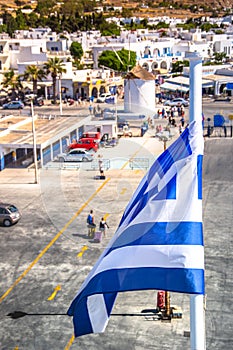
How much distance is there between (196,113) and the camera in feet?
25.5

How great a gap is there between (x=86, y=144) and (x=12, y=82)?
24.3 m

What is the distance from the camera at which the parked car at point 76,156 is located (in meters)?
36.2

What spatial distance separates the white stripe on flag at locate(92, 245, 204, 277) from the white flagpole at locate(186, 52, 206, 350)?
1.21 ft

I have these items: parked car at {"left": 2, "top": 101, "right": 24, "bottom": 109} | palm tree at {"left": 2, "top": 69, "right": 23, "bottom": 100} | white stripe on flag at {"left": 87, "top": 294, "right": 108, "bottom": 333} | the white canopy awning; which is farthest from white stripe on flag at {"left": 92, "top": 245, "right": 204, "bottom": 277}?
the white canopy awning

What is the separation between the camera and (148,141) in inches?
1647

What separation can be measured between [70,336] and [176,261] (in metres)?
9.37

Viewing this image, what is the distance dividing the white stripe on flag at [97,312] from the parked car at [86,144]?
3176cm

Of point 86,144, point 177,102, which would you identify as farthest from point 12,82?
point 86,144

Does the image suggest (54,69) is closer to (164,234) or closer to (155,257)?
(164,234)

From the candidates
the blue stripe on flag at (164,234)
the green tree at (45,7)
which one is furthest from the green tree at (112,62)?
the green tree at (45,7)

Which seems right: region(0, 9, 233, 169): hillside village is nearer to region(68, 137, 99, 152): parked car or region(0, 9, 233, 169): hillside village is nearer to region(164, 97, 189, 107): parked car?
region(68, 137, 99, 152): parked car

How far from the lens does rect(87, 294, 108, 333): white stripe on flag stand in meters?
7.22

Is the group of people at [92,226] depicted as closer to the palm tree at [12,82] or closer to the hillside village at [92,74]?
the hillside village at [92,74]

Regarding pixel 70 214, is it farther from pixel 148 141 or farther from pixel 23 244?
pixel 148 141
